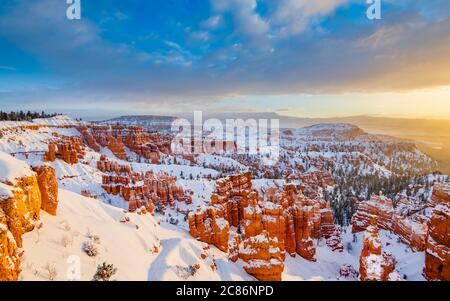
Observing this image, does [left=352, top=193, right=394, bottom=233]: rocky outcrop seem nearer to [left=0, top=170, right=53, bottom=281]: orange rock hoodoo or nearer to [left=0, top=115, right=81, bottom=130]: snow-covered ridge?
[left=0, top=170, right=53, bottom=281]: orange rock hoodoo

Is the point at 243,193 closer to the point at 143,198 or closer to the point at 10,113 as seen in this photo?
the point at 143,198

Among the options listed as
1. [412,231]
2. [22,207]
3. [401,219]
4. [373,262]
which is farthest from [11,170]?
[401,219]

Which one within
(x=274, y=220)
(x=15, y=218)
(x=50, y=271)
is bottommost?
(x=274, y=220)

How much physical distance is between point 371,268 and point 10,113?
110 meters

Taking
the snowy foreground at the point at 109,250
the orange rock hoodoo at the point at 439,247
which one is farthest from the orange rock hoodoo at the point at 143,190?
the orange rock hoodoo at the point at 439,247

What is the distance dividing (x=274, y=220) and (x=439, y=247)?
476 inches

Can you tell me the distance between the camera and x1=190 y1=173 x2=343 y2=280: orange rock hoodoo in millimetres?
18891

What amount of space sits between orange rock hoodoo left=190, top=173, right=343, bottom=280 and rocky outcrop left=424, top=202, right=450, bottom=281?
9841 millimetres

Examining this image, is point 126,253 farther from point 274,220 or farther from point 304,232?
point 304,232

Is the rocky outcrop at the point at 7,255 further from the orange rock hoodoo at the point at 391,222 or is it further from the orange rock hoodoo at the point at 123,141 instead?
the orange rock hoodoo at the point at 123,141

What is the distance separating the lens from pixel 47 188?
43.0 ft
